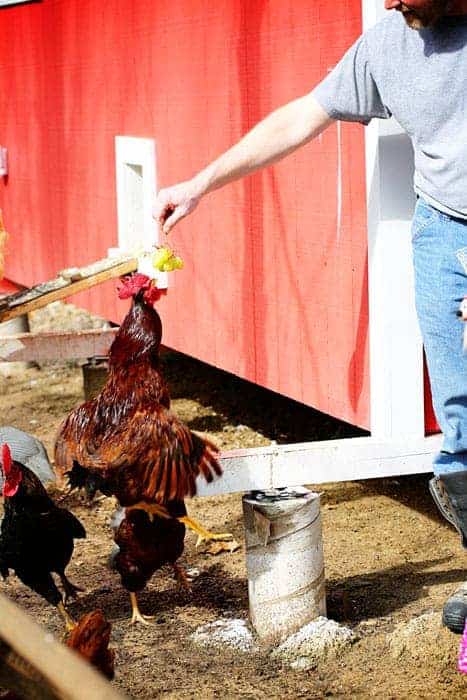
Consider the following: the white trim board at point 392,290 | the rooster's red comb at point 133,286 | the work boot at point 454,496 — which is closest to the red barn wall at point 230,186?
the white trim board at point 392,290

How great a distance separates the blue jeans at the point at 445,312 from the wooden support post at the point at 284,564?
2.59 feet

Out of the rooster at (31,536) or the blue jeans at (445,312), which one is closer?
the blue jeans at (445,312)

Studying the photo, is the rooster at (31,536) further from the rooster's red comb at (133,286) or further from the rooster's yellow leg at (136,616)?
the rooster's red comb at (133,286)

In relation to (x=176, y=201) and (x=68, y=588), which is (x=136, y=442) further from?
(x=176, y=201)

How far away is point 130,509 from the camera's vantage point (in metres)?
4.69

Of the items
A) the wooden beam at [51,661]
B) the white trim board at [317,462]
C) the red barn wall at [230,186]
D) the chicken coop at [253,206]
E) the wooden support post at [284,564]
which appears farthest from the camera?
the red barn wall at [230,186]

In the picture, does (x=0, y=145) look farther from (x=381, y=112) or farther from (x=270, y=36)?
(x=381, y=112)

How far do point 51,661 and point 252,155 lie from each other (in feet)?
8.19

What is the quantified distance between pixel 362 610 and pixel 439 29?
220cm

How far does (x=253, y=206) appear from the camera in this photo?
5812 millimetres

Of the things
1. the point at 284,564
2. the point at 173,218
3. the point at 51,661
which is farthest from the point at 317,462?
the point at 51,661

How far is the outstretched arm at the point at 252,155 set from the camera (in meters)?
3.89

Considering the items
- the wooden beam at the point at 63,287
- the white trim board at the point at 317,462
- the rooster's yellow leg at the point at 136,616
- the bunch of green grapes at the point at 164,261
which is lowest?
the rooster's yellow leg at the point at 136,616

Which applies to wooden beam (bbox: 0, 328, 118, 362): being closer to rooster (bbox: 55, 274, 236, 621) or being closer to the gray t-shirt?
rooster (bbox: 55, 274, 236, 621)
